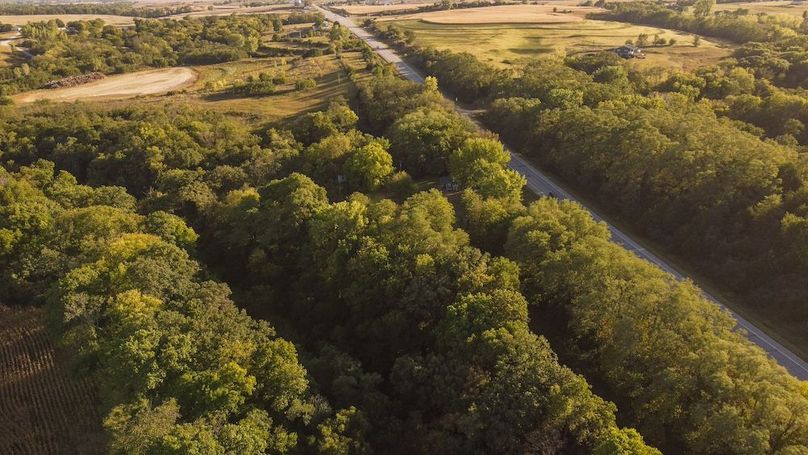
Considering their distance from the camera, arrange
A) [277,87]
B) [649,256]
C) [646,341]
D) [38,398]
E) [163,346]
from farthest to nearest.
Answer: [277,87] < [649,256] < [38,398] < [163,346] < [646,341]

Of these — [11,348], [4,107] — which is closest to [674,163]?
[11,348]

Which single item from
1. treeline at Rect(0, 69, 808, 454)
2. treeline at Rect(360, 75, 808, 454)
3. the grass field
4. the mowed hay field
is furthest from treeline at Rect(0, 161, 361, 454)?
the grass field

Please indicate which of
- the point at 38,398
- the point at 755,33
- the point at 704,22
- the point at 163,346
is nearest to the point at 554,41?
the point at 704,22

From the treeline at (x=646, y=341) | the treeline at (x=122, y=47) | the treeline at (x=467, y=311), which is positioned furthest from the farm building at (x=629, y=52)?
the treeline at (x=122, y=47)

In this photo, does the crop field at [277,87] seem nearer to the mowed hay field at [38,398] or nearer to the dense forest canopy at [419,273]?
the dense forest canopy at [419,273]

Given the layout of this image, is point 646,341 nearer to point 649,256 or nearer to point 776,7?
point 649,256

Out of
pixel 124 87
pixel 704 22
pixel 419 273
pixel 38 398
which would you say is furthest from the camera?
pixel 704 22

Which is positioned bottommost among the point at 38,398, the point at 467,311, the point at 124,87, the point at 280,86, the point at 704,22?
the point at 38,398

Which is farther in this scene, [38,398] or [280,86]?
[280,86]

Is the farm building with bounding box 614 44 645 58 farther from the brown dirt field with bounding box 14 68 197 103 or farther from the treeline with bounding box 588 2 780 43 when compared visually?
the brown dirt field with bounding box 14 68 197 103
